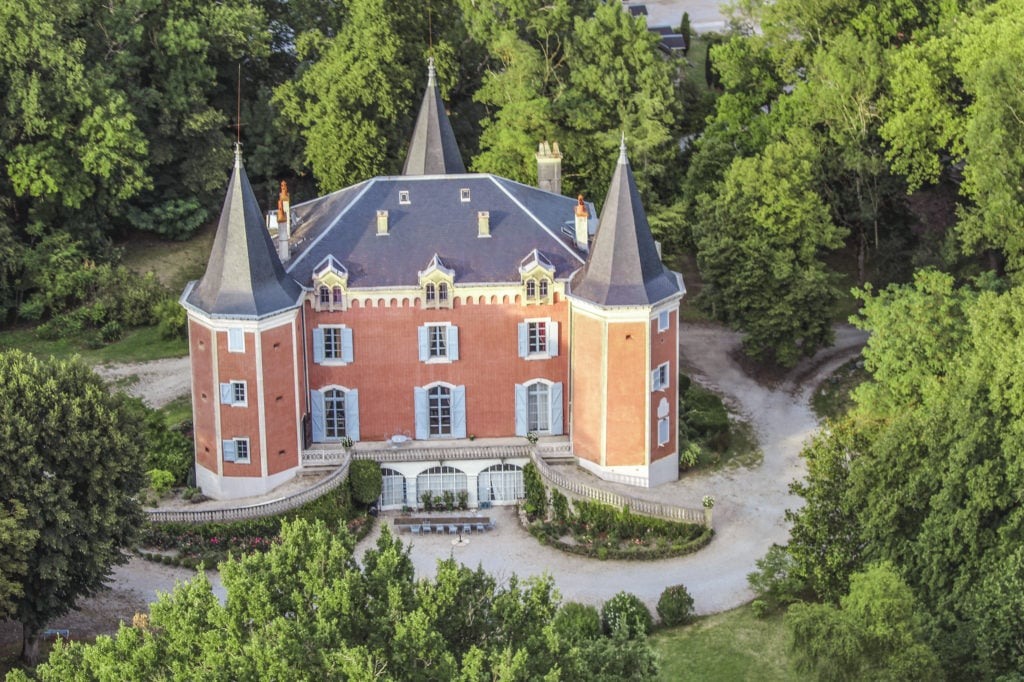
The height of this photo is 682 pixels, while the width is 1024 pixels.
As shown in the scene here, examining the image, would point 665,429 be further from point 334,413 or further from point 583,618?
point 334,413

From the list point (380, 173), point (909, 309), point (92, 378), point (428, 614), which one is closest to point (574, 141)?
point (380, 173)

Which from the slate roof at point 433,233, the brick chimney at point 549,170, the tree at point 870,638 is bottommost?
the tree at point 870,638

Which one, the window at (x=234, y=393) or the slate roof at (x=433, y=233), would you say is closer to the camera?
the window at (x=234, y=393)

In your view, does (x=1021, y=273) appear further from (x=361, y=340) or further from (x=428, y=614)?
(x=428, y=614)

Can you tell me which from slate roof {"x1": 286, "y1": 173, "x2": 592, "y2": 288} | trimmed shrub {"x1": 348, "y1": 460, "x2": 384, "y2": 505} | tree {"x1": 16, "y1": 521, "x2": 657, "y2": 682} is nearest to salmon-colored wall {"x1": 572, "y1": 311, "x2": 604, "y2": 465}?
slate roof {"x1": 286, "y1": 173, "x2": 592, "y2": 288}

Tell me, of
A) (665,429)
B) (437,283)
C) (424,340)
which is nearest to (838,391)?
(665,429)

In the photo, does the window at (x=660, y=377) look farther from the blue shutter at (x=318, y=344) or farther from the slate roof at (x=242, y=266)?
the slate roof at (x=242, y=266)

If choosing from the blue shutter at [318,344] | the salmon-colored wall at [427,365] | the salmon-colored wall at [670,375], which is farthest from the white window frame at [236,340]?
the salmon-colored wall at [670,375]
